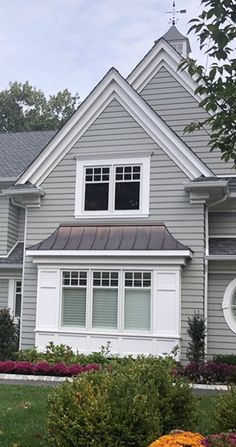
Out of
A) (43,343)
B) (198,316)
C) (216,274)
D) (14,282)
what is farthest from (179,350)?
(14,282)

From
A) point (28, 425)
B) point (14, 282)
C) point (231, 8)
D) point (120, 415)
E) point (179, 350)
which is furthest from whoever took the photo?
point (14, 282)

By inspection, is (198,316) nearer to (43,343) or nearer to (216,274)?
(216,274)

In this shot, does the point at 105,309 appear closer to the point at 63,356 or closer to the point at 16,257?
the point at 63,356

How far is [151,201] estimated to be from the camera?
14109mm

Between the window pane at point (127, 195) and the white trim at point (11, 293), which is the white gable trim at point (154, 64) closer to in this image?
the window pane at point (127, 195)

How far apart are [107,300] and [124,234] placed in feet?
5.64

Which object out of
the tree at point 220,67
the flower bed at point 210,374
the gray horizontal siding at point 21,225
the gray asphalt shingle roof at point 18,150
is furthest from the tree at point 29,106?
the tree at point 220,67

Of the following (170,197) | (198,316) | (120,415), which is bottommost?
(120,415)

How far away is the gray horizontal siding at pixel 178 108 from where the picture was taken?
614 inches

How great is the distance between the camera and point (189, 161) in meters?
13.8

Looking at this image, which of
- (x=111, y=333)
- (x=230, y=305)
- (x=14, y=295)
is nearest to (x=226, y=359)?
(x=230, y=305)

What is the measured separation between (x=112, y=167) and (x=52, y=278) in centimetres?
330

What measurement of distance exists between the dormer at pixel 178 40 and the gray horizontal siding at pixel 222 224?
6873mm

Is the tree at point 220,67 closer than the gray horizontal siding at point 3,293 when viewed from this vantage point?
Yes
